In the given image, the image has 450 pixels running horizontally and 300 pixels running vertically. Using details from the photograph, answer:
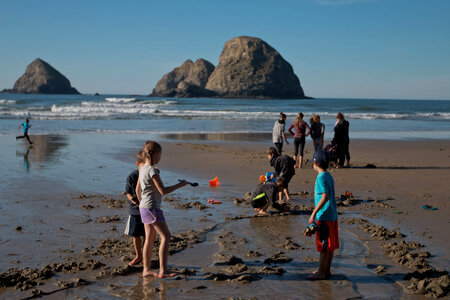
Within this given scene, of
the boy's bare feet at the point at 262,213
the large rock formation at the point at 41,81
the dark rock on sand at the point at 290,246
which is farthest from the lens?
the large rock formation at the point at 41,81

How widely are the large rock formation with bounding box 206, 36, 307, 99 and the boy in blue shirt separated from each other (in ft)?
424

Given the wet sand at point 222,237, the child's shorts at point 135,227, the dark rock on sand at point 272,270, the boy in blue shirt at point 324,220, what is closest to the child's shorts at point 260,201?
the wet sand at point 222,237

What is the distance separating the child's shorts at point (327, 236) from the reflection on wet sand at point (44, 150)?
8.80 metres

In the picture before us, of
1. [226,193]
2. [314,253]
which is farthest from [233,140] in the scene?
[314,253]

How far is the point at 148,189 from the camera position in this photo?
4.45 m

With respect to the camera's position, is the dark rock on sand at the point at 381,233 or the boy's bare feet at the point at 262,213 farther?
the boy's bare feet at the point at 262,213

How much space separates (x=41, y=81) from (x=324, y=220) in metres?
173

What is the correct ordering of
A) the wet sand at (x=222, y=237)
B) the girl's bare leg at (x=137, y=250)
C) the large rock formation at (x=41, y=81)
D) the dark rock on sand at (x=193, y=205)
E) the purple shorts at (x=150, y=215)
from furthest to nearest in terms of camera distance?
the large rock formation at (x=41, y=81), the dark rock on sand at (x=193, y=205), the girl's bare leg at (x=137, y=250), the purple shorts at (x=150, y=215), the wet sand at (x=222, y=237)

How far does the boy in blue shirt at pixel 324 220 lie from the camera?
4.50 metres

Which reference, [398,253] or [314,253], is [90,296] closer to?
[314,253]

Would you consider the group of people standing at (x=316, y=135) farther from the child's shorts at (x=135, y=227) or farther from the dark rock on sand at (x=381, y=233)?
the child's shorts at (x=135, y=227)

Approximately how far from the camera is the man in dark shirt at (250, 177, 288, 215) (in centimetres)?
730

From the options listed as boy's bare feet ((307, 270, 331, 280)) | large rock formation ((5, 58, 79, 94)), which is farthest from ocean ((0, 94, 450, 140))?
large rock formation ((5, 58, 79, 94))

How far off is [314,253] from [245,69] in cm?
13967
